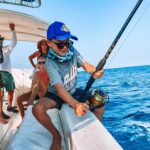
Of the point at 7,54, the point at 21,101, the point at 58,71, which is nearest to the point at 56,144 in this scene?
the point at 58,71

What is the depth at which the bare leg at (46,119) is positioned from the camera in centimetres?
257

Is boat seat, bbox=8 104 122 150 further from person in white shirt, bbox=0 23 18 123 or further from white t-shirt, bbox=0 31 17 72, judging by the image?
white t-shirt, bbox=0 31 17 72

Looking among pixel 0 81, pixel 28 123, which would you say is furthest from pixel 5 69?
pixel 28 123

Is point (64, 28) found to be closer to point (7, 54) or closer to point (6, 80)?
point (6, 80)

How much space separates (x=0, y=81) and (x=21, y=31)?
8.90 ft

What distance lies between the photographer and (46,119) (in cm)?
272

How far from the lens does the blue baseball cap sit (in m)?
2.89

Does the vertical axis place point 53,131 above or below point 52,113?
above

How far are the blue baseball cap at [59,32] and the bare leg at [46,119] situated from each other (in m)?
0.63

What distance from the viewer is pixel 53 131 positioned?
266cm

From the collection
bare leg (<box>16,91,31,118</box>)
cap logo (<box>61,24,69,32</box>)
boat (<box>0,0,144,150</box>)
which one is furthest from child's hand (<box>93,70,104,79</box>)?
bare leg (<box>16,91,31,118</box>)

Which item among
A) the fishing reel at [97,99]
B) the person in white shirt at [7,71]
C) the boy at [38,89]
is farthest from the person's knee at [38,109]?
the person in white shirt at [7,71]

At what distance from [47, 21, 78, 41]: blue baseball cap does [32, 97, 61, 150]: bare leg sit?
2.07 feet

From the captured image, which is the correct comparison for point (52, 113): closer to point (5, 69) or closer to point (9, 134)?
point (9, 134)
